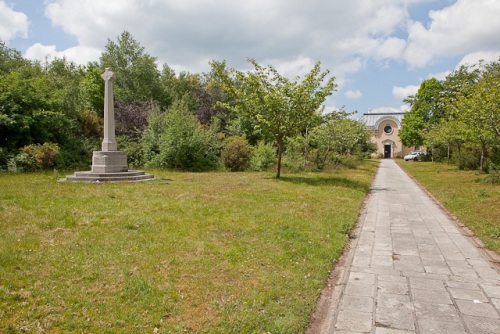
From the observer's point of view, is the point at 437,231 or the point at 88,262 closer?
the point at 88,262

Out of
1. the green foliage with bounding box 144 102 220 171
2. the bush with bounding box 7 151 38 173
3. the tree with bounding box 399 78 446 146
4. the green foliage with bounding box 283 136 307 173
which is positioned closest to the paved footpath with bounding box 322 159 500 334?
the green foliage with bounding box 283 136 307 173

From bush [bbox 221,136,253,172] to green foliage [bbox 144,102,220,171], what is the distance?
1.00 m

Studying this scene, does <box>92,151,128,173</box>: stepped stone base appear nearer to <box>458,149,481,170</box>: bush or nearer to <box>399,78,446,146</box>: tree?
<box>458,149,481,170</box>: bush

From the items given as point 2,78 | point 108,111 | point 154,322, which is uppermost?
point 2,78

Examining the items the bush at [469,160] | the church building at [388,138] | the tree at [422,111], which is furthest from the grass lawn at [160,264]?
the church building at [388,138]

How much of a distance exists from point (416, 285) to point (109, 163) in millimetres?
13409

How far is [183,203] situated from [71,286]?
17.2ft

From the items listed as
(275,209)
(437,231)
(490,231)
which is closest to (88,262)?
(275,209)

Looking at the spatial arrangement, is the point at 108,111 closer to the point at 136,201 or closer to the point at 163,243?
the point at 136,201

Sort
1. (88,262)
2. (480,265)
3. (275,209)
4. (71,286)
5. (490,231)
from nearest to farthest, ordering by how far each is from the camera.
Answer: (71,286) → (88,262) → (480,265) → (490,231) → (275,209)

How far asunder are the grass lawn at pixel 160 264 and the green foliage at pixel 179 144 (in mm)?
12421

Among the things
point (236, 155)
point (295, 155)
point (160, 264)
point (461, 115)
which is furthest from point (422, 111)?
point (160, 264)

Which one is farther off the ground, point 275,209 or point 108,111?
point 108,111

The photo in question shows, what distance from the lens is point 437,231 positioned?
799 cm
